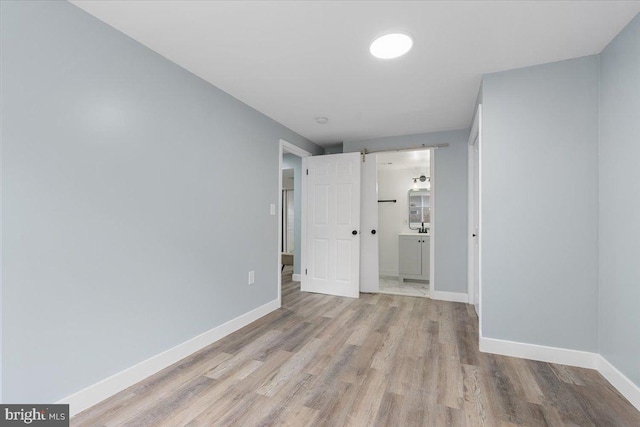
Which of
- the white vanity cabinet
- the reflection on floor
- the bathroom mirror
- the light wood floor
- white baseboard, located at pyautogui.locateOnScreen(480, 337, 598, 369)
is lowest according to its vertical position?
the reflection on floor

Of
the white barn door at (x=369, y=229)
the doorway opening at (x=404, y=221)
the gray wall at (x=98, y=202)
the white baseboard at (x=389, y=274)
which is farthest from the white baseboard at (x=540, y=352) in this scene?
the white baseboard at (x=389, y=274)

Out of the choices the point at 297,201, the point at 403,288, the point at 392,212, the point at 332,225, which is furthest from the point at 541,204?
the point at 392,212

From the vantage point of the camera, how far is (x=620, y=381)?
72.3 inches

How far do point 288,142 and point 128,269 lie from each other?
2.54 metres

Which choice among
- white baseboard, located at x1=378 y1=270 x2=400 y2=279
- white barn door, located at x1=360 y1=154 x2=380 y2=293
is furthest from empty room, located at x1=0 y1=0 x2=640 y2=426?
white baseboard, located at x1=378 y1=270 x2=400 y2=279

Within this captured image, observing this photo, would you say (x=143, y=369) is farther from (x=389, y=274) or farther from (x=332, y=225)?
(x=389, y=274)

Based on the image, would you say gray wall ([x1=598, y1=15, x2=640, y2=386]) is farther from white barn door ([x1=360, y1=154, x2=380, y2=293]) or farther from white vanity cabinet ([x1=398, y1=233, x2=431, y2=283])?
white vanity cabinet ([x1=398, y1=233, x2=431, y2=283])

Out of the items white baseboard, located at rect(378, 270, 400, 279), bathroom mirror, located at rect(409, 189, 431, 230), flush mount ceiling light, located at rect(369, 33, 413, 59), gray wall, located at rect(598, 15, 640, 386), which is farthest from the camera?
white baseboard, located at rect(378, 270, 400, 279)

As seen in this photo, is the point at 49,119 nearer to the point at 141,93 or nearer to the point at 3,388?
the point at 141,93

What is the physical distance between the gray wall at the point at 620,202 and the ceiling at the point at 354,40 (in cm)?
22

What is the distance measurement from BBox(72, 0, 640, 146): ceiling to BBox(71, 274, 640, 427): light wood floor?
2311 millimetres

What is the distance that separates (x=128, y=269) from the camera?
1.90 metres

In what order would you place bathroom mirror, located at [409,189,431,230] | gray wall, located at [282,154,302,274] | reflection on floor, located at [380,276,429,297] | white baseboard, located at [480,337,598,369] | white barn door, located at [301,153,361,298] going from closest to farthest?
white baseboard, located at [480,337,598,369] < white barn door, located at [301,153,361,298] < reflection on floor, located at [380,276,429,297] < gray wall, located at [282,154,302,274] < bathroom mirror, located at [409,189,431,230]

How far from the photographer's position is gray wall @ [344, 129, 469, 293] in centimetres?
388
